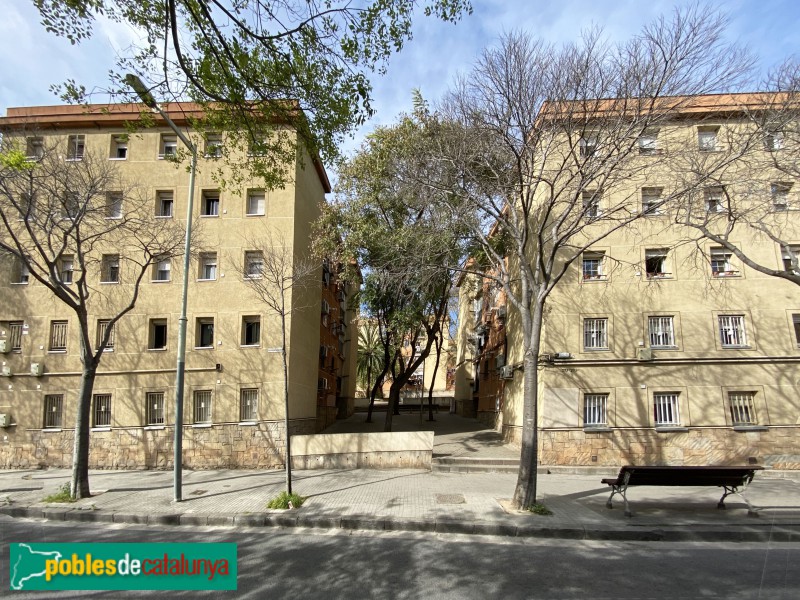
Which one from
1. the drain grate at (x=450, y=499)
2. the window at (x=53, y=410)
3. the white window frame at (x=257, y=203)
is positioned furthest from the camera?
the white window frame at (x=257, y=203)

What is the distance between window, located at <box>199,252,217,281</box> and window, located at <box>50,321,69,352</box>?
187 inches

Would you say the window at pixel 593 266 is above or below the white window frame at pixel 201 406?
above

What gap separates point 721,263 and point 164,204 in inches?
728

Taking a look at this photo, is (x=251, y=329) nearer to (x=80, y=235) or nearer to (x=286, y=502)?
(x=80, y=235)

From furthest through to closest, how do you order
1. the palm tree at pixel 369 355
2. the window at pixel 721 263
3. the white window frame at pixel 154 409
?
the palm tree at pixel 369 355
the white window frame at pixel 154 409
the window at pixel 721 263

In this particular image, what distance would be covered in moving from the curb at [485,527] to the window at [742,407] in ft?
22.8

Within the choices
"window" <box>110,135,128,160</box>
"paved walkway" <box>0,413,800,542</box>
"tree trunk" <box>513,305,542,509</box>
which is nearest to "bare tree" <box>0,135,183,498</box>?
"window" <box>110,135,128,160</box>

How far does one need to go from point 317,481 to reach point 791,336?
1428 centimetres

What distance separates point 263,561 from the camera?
640 centimetres

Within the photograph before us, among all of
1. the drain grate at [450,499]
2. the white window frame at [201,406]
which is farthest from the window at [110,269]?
the drain grate at [450,499]

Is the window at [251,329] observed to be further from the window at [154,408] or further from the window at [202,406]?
the window at [154,408]

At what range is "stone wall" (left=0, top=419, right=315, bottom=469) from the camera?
1459cm

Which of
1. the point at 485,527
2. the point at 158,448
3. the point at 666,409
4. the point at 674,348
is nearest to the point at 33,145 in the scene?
the point at 158,448

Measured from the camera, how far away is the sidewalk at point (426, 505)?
794 cm
